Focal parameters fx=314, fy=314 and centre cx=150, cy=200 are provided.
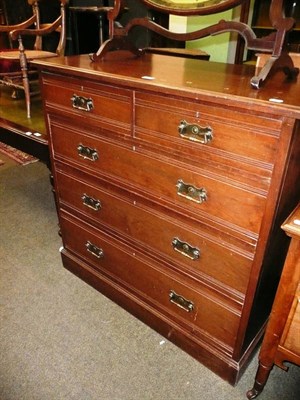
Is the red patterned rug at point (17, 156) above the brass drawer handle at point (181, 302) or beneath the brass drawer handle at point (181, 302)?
beneath

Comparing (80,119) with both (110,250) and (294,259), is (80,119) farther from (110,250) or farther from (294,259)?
(294,259)

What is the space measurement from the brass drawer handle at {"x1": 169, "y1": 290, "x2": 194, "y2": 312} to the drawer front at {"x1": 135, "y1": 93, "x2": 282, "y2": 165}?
0.59 m

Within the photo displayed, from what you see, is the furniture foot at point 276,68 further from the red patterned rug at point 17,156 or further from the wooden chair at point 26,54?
the red patterned rug at point 17,156

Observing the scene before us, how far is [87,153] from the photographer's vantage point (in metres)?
1.30

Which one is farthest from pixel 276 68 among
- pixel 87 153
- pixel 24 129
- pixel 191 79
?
pixel 24 129

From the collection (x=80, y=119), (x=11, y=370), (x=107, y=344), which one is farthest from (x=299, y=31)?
(x=11, y=370)

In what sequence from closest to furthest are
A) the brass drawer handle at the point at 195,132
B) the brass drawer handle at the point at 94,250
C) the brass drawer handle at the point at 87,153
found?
the brass drawer handle at the point at 195,132
the brass drawer handle at the point at 87,153
the brass drawer handle at the point at 94,250

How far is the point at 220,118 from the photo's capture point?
86 centimetres

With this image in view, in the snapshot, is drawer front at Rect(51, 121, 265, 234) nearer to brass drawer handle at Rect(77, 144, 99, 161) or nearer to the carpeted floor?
brass drawer handle at Rect(77, 144, 99, 161)

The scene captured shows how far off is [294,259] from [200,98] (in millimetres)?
515

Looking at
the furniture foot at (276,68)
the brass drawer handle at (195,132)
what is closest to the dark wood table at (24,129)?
the brass drawer handle at (195,132)

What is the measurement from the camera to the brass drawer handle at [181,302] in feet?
4.05

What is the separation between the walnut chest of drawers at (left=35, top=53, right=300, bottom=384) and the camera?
85 cm

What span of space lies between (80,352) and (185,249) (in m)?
0.69
